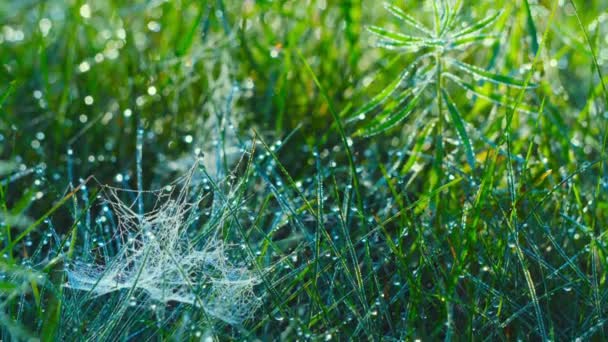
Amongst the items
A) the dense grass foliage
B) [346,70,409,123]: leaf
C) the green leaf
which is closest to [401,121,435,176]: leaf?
the dense grass foliage

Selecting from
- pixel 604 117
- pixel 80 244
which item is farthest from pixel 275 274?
pixel 604 117

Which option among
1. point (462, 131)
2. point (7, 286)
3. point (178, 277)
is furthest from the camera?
point (462, 131)

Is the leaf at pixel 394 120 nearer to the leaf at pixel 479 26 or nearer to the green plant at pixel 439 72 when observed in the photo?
the green plant at pixel 439 72

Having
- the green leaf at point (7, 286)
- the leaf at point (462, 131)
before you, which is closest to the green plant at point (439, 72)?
the leaf at point (462, 131)

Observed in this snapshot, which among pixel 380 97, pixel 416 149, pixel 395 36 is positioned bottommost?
pixel 416 149

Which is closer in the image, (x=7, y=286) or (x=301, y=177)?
(x=7, y=286)

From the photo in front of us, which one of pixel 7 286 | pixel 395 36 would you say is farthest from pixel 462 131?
pixel 7 286

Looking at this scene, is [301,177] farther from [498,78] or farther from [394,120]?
[498,78]

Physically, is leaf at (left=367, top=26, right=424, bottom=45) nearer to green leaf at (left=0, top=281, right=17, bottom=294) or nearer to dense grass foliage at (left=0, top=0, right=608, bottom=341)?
dense grass foliage at (left=0, top=0, right=608, bottom=341)
